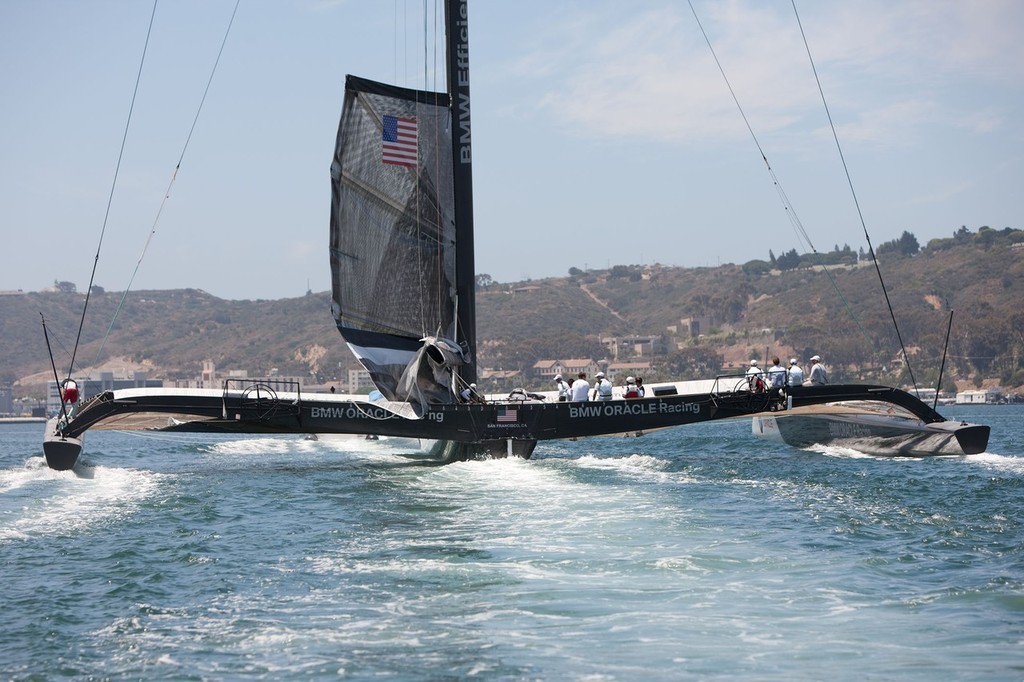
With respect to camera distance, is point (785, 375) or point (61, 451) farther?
point (785, 375)

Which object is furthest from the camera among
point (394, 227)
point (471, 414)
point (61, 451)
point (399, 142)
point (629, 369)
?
point (629, 369)

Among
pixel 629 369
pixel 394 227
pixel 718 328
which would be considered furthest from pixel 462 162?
pixel 718 328

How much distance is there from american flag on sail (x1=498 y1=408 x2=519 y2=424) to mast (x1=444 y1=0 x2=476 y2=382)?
3.00 metres

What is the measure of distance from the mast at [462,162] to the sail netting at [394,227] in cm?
14

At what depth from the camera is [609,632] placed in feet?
23.0

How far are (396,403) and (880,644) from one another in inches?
507

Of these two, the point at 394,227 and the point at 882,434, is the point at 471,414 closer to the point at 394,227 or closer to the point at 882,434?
the point at 394,227

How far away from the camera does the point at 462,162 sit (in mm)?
22234

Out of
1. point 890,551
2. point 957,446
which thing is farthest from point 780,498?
point 957,446

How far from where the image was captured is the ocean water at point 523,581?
6.46 m

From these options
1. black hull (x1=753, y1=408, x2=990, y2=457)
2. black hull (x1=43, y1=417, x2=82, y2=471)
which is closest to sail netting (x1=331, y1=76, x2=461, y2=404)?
black hull (x1=43, y1=417, x2=82, y2=471)

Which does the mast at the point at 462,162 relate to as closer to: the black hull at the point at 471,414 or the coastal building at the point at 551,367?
the black hull at the point at 471,414

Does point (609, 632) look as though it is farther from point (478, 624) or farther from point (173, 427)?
point (173, 427)

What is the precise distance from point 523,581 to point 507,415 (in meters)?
10.6
